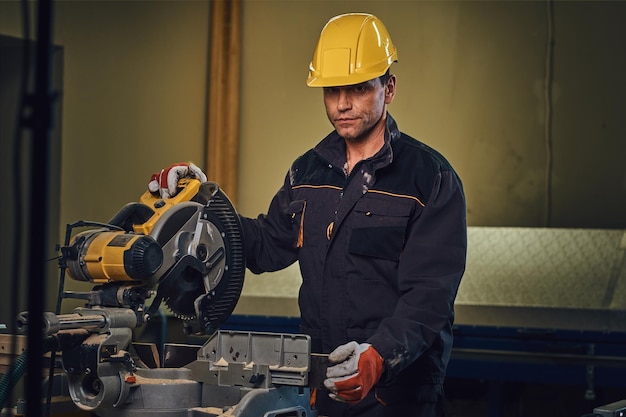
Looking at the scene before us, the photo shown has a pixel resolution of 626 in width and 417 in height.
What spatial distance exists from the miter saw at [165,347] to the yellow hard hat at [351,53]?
47 cm

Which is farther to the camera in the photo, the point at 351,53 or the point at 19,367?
the point at 351,53

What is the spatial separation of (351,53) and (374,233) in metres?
0.45

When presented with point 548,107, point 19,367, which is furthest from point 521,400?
point 19,367

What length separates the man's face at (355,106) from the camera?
91.0 inches

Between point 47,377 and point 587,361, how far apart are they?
7.45 ft

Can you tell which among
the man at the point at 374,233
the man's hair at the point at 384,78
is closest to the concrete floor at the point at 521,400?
the man at the point at 374,233

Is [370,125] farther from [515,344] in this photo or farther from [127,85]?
[127,85]

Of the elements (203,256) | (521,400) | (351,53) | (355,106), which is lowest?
(521,400)

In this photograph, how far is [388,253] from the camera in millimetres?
2207

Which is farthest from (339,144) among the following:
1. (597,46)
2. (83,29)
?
(83,29)

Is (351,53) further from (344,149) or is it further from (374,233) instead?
(374,233)

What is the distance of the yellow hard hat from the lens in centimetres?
230

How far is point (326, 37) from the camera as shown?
2383 millimetres

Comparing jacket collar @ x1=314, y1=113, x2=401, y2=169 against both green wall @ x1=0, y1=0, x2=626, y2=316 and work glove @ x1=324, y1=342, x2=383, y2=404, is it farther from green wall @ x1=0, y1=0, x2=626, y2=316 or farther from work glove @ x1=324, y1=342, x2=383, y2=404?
green wall @ x1=0, y1=0, x2=626, y2=316
